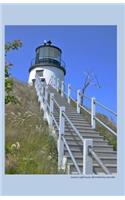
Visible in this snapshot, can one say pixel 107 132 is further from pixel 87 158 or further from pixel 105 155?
pixel 87 158

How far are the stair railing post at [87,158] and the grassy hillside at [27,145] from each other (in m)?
0.54

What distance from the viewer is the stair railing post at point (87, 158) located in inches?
165

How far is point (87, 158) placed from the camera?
14.3 ft

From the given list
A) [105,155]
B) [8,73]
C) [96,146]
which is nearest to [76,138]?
[96,146]

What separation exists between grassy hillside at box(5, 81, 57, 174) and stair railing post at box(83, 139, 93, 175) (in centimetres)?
54

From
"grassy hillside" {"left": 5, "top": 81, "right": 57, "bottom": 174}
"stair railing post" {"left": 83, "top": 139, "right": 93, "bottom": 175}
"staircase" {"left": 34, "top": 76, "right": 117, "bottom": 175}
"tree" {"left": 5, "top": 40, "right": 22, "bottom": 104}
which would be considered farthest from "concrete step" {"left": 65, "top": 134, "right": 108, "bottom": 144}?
"stair railing post" {"left": 83, "top": 139, "right": 93, "bottom": 175}

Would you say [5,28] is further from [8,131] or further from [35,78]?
[35,78]

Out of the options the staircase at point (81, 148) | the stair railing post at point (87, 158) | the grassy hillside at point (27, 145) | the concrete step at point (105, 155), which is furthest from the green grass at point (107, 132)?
the stair railing post at point (87, 158)

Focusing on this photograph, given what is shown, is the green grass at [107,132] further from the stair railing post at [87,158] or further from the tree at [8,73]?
the tree at [8,73]

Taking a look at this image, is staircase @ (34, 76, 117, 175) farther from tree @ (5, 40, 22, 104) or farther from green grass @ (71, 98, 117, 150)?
tree @ (5, 40, 22, 104)

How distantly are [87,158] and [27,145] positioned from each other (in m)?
1.36

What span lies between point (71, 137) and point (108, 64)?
1.00m
